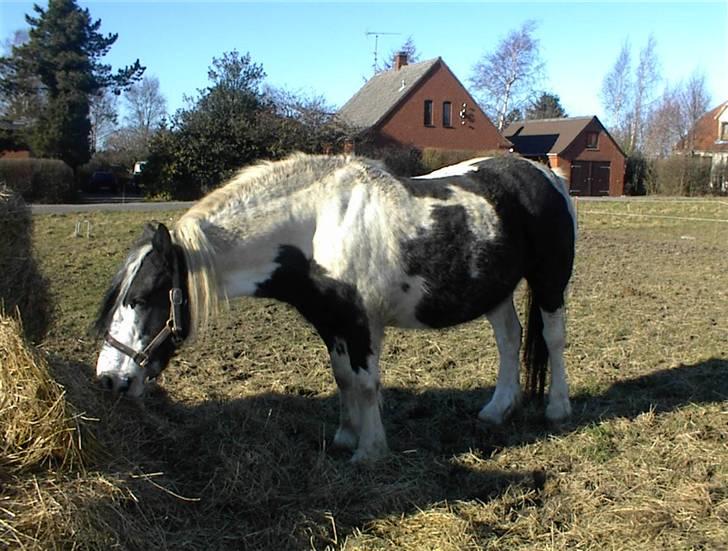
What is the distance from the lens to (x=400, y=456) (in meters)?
4.08

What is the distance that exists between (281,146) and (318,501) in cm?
2579

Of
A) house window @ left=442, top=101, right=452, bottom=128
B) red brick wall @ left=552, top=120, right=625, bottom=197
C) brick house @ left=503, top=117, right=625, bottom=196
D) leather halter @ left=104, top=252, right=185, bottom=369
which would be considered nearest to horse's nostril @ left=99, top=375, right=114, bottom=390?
leather halter @ left=104, top=252, right=185, bottom=369

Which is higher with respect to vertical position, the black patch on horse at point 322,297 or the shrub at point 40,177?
the shrub at point 40,177

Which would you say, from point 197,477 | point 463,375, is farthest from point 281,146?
point 197,477

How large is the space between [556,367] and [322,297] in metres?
2.00

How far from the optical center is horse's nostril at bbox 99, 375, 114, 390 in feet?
11.4

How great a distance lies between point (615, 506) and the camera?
3.48m

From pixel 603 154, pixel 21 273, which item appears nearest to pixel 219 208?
pixel 21 273

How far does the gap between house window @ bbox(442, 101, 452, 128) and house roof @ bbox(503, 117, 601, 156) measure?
827 centimetres

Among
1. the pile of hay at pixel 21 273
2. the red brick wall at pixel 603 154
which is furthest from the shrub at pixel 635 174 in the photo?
the pile of hay at pixel 21 273

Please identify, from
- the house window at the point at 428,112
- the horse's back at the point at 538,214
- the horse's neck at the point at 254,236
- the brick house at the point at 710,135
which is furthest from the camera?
the brick house at the point at 710,135

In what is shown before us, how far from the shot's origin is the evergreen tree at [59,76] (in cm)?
3378

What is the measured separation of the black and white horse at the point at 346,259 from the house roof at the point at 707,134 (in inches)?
2101

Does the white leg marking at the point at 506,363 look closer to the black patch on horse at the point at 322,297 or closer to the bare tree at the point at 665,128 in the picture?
the black patch on horse at the point at 322,297
